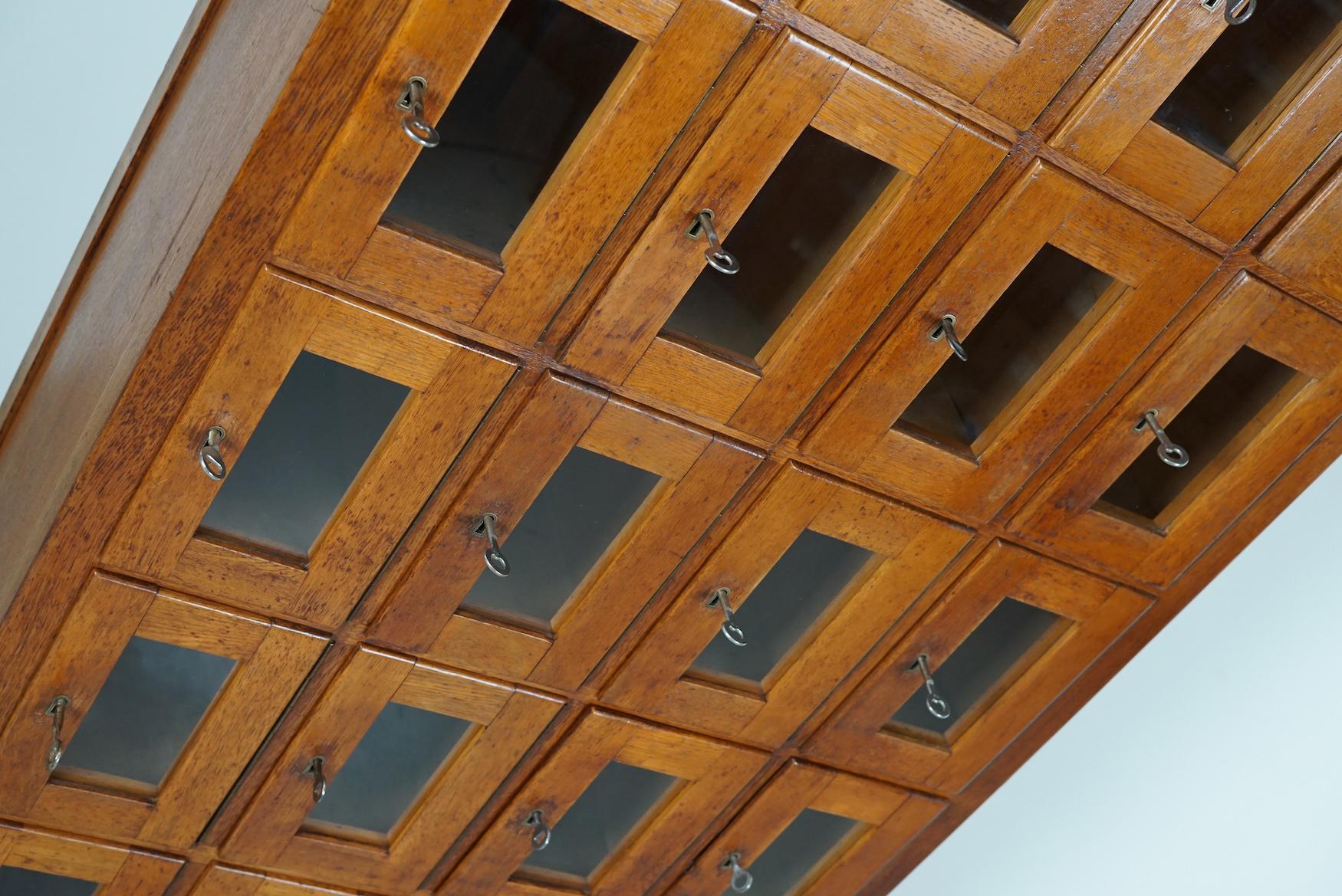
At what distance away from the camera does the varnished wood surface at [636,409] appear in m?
1.35

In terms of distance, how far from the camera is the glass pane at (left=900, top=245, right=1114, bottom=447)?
1606 mm

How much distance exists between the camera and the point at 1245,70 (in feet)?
4.87

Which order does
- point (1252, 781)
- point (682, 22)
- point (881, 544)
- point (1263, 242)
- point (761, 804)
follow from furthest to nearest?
point (1252, 781)
point (761, 804)
point (881, 544)
point (1263, 242)
point (682, 22)

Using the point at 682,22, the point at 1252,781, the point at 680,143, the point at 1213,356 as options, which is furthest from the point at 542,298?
the point at 1252,781

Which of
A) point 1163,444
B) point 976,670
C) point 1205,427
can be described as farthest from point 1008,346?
point 976,670

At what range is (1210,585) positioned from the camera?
2.10 metres

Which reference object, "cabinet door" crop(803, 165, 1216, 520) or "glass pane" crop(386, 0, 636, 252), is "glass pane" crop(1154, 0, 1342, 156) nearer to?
"cabinet door" crop(803, 165, 1216, 520)

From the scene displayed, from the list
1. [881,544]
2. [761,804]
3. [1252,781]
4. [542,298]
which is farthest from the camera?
[1252,781]

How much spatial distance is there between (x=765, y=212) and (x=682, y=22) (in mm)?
250

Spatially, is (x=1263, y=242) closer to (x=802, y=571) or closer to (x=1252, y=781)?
(x=802, y=571)

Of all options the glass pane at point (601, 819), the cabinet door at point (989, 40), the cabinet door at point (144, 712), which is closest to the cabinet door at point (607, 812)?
the glass pane at point (601, 819)

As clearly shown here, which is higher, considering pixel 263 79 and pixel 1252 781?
pixel 263 79

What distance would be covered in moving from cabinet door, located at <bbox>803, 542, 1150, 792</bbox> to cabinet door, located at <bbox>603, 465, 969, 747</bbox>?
70 mm

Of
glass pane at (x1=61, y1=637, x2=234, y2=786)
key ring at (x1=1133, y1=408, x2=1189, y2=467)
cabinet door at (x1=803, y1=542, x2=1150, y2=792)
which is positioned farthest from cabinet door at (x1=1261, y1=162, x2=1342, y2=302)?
glass pane at (x1=61, y1=637, x2=234, y2=786)
